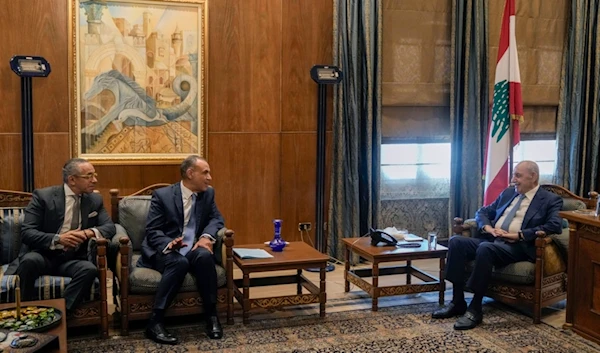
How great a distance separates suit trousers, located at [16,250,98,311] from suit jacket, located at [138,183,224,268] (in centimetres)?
41

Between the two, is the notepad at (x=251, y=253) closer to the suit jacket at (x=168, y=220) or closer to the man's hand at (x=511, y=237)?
the suit jacket at (x=168, y=220)

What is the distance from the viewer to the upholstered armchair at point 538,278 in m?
4.09

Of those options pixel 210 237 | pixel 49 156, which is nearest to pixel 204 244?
pixel 210 237

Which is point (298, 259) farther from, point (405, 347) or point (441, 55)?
point (441, 55)

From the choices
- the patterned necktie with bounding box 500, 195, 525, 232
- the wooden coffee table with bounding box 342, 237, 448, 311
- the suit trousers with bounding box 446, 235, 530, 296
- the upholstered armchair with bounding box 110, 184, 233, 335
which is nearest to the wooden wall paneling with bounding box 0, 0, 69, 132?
the upholstered armchair with bounding box 110, 184, 233, 335

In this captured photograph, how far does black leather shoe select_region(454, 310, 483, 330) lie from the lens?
158 inches

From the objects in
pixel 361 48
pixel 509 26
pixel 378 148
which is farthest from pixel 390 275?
pixel 509 26

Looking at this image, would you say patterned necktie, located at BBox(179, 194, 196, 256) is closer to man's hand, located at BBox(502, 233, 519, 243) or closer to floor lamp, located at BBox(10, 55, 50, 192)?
floor lamp, located at BBox(10, 55, 50, 192)

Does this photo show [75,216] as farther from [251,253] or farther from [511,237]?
[511,237]

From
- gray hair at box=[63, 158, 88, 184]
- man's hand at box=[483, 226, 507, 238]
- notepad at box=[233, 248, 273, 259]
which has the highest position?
gray hair at box=[63, 158, 88, 184]

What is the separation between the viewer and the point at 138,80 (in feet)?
16.5

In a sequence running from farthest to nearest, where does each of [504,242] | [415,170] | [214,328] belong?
[415,170], [504,242], [214,328]

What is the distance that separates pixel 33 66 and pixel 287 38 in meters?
2.02

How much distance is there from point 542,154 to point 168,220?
4057mm
